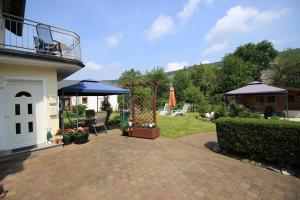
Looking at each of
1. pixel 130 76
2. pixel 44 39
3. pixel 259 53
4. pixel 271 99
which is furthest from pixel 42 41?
pixel 259 53

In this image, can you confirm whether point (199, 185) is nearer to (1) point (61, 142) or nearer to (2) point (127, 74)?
(1) point (61, 142)

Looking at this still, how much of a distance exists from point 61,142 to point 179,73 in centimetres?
2402

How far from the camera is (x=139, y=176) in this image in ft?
14.7

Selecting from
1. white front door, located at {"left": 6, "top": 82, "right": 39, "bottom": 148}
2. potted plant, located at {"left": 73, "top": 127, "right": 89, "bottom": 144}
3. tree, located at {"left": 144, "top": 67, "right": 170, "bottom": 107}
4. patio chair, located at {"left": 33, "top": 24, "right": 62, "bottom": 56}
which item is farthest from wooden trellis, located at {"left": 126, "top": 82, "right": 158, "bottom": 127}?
tree, located at {"left": 144, "top": 67, "right": 170, "bottom": 107}

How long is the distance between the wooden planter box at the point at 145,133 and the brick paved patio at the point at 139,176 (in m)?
1.43

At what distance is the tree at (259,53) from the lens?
35.3 m

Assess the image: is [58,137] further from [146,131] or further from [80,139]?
[146,131]

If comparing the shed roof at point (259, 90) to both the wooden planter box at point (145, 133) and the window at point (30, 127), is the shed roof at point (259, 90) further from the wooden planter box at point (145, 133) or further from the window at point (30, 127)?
the window at point (30, 127)

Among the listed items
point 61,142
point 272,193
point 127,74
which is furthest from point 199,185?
point 127,74

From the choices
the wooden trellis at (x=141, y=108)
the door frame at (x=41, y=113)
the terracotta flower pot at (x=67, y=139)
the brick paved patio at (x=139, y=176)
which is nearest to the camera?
the brick paved patio at (x=139, y=176)

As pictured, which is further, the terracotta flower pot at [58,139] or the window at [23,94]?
the terracotta flower pot at [58,139]

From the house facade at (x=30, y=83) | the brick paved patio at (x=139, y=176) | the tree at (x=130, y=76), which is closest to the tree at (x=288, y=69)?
the tree at (x=130, y=76)

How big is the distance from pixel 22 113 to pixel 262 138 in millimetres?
7934

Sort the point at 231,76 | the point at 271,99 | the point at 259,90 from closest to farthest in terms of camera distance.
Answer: the point at 259,90, the point at 271,99, the point at 231,76
